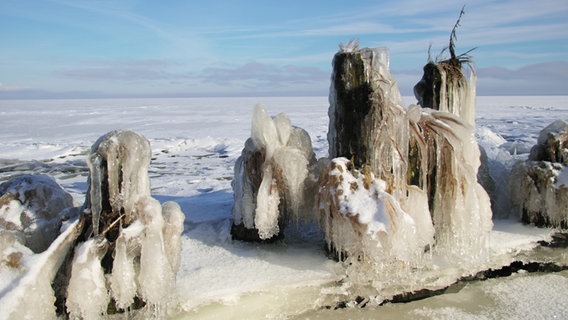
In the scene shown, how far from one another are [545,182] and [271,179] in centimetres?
254

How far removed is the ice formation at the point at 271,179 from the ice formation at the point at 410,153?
12.6 inches

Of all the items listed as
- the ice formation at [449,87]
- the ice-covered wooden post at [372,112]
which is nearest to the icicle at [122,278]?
the ice-covered wooden post at [372,112]

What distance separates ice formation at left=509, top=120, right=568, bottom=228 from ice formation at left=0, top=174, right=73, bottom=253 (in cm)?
401

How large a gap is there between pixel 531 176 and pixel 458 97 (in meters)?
1.13

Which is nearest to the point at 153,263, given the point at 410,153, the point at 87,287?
the point at 87,287

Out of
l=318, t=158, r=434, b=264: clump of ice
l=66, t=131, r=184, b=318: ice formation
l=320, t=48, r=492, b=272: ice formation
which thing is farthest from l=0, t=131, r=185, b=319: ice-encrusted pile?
l=320, t=48, r=492, b=272: ice formation

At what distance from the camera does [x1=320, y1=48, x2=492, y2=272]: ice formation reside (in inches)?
129

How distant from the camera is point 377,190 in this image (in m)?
3.24

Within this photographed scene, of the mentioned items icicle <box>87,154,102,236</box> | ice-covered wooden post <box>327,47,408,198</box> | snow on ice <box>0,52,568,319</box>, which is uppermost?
ice-covered wooden post <box>327,47,408,198</box>

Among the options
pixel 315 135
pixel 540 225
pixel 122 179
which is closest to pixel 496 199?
pixel 540 225

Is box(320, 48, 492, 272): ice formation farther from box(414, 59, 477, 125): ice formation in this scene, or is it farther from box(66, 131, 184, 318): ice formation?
box(66, 131, 184, 318): ice formation

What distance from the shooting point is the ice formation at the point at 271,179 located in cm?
357

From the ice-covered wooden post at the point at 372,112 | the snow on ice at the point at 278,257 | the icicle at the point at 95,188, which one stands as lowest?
the snow on ice at the point at 278,257

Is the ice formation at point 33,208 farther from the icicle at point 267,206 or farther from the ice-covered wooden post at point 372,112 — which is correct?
the ice-covered wooden post at point 372,112
